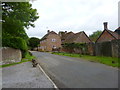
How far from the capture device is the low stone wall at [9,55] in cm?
1424

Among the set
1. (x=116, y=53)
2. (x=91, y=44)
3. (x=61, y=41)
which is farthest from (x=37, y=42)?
(x=116, y=53)

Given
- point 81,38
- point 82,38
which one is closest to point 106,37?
point 81,38

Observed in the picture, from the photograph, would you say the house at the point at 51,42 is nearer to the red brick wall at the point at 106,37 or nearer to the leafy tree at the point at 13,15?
the red brick wall at the point at 106,37

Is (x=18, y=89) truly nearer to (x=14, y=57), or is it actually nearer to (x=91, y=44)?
(x=14, y=57)

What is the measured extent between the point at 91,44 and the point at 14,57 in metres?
11.7

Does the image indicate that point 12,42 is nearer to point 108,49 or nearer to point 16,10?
point 16,10

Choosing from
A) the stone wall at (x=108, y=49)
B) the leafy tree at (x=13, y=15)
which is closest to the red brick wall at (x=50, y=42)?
the stone wall at (x=108, y=49)

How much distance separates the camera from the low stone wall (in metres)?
14.2

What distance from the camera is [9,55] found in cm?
1470

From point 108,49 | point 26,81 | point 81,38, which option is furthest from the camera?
point 81,38

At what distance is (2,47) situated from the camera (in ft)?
46.7

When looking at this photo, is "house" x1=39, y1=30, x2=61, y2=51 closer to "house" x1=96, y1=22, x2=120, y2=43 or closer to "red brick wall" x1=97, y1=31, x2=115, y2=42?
"red brick wall" x1=97, y1=31, x2=115, y2=42

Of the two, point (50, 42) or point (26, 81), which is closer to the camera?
point (26, 81)

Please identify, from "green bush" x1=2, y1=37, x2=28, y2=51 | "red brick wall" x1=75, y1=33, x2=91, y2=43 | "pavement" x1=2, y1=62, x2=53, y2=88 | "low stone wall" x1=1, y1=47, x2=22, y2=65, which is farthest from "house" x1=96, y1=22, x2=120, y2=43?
"pavement" x1=2, y1=62, x2=53, y2=88
